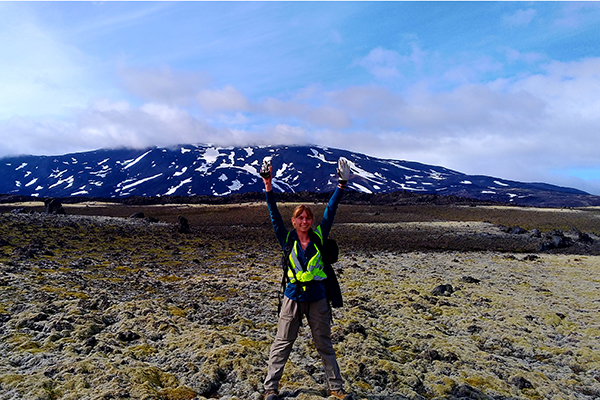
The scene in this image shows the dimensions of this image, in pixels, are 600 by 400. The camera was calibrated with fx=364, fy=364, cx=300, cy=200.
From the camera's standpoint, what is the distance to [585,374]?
6.62m

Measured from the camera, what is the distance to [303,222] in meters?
5.15

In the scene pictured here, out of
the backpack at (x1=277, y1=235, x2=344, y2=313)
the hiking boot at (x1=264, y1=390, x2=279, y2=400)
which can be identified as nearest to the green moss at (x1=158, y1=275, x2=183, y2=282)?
the hiking boot at (x1=264, y1=390, x2=279, y2=400)

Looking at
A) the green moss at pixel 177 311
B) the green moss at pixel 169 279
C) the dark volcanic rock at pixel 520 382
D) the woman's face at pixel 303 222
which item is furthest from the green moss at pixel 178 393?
the green moss at pixel 169 279

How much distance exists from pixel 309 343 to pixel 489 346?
3899 millimetres

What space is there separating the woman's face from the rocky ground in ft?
8.00

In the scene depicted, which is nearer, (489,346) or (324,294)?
(324,294)

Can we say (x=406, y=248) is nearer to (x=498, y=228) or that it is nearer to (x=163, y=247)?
(x=163, y=247)

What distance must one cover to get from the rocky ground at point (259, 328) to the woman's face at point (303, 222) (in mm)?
2438

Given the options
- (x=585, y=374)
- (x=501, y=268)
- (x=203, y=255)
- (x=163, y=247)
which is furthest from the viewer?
(x=163, y=247)

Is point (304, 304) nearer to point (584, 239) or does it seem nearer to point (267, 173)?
point (267, 173)

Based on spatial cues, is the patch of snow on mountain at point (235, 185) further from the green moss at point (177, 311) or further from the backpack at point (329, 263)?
the backpack at point (329, 263)

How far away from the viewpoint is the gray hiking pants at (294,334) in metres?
5.08

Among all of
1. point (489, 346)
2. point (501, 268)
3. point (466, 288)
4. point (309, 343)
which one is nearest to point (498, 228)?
point (501, 268)

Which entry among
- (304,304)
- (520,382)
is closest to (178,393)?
(304,304)
